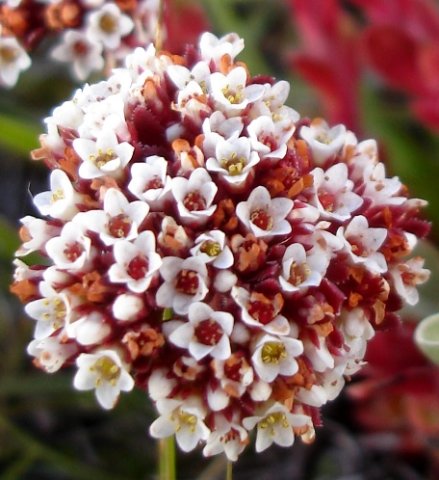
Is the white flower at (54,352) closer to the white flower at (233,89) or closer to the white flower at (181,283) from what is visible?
the white flower at (181,283)

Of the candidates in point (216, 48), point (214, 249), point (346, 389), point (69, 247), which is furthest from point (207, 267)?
point (346, 389)

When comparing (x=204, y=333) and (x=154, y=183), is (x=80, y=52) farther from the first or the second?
(x=204, y=333)

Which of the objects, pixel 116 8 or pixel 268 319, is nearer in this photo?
pixel 268 319

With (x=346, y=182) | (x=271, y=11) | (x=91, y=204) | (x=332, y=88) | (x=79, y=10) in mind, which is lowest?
(x=91, y=204)

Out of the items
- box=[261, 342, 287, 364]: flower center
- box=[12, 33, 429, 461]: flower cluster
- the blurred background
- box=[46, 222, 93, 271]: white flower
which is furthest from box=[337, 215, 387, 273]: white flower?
the blurred background

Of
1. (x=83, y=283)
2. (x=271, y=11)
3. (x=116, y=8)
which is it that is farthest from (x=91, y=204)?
(x=271, y=11)

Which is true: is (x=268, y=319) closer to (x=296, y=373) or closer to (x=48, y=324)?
(x=296, y=373)

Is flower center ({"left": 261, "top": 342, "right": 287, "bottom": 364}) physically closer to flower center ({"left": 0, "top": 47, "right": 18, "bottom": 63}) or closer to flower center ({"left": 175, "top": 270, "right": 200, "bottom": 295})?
flower center ({"left": 175, "top": 270, "right": 200, "bottom": 295})
